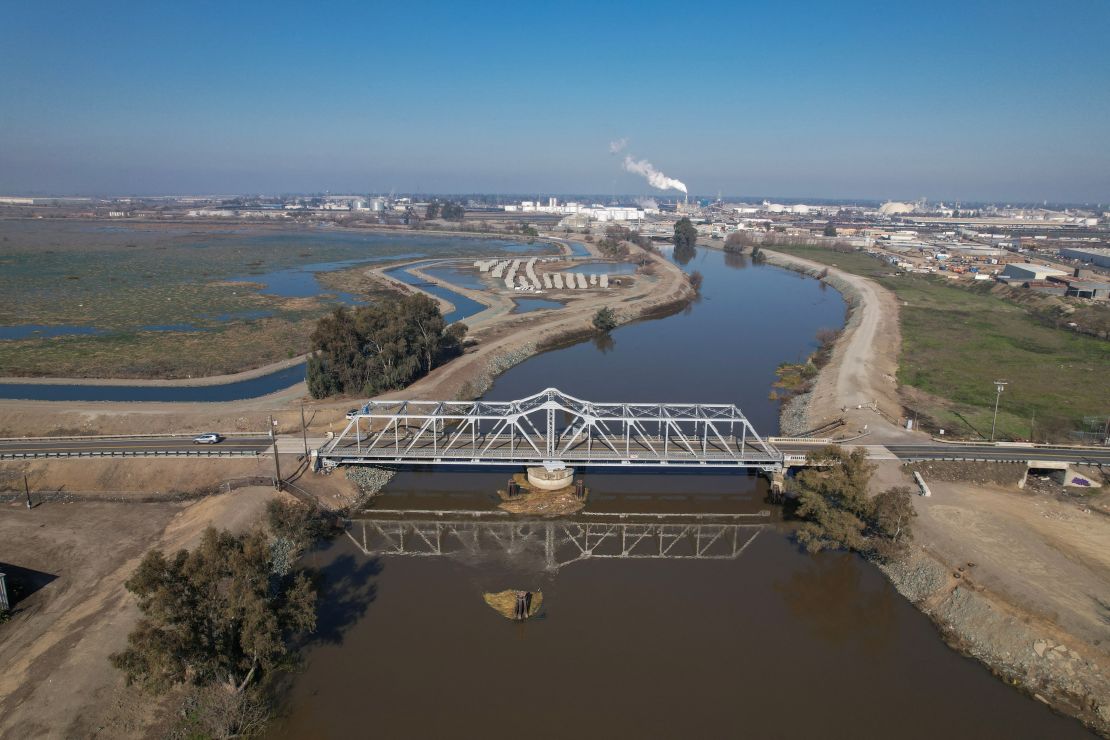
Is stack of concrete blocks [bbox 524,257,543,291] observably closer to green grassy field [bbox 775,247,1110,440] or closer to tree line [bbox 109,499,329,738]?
green grassy field [bbox 775,247,1110,440]

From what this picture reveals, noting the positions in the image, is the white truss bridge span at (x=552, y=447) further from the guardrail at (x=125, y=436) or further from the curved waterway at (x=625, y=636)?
the guardrail at (x=125, y=436)

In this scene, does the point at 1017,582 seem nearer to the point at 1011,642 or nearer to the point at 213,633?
the point at 1011,642

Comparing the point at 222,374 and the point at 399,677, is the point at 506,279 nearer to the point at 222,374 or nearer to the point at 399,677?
the point at 222,374

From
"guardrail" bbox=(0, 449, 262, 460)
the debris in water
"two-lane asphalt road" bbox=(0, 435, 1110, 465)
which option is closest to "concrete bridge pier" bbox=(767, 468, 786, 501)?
"two-lane asphalt road" bbox=(0, 435, 1110, 465)

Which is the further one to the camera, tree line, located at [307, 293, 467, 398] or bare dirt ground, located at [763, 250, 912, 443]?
tree line, located at [307, 293, 467, 398]

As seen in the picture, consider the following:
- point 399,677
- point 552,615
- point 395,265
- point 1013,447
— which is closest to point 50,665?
point 399,677

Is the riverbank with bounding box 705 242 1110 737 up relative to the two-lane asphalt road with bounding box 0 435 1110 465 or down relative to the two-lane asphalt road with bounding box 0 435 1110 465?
down

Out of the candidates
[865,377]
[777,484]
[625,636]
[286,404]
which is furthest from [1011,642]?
[286,404]
